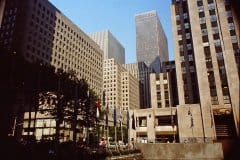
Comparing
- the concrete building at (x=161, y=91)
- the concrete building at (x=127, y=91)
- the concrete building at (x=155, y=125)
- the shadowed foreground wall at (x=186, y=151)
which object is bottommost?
the shadowed foreground wall at (x=186, y=151)

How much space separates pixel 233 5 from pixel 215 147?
47.7 m

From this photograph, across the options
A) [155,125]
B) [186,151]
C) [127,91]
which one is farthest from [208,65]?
[127,91]

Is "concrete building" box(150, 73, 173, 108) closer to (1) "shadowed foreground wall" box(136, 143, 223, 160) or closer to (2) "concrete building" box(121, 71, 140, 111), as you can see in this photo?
(1) "shadowed foreground wall" box(136, 143, 223, 160)

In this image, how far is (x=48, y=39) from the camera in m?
106

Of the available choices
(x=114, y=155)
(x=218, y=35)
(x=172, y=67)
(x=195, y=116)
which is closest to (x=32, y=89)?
(x=114, y=155)

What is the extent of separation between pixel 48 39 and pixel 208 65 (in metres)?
70.3

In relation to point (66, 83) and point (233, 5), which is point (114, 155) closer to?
point (66, 83)

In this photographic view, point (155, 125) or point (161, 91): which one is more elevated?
point (161, 91)

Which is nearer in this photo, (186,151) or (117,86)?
(186,151)

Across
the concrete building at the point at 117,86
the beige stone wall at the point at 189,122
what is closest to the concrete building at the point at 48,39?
the concrete building at the point at 117,86

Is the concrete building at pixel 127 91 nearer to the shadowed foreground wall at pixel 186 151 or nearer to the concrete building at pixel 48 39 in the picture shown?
the concrete building at pixel 48 39

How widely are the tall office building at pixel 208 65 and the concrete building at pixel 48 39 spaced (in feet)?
147

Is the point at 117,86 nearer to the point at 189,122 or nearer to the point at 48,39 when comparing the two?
the point at 48,39

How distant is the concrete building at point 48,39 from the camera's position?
9131 cm
